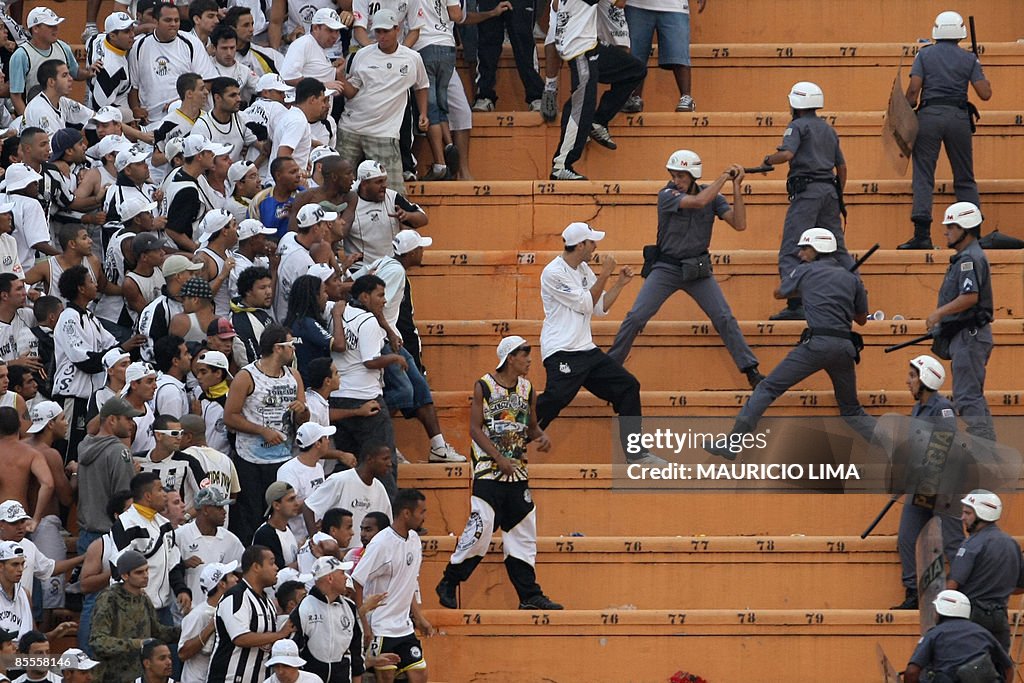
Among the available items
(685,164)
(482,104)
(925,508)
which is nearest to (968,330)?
(925,508)

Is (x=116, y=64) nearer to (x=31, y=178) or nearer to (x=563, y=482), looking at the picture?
(x=31, y=178)

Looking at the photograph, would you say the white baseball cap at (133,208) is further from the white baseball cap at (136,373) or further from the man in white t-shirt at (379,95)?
the man in white t-shirt at (379,95)

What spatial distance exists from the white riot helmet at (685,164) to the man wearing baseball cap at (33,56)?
194 inches

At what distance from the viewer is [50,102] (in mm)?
16625

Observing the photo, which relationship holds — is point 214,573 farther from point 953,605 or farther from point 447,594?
point 953,605

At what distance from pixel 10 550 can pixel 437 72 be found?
736 cm

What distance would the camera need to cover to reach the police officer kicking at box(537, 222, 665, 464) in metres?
15.4

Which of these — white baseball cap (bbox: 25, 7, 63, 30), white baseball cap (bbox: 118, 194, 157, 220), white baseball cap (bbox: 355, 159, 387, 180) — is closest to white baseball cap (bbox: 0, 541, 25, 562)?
white baseball cap (bbox: 118, 194, 157, 220)

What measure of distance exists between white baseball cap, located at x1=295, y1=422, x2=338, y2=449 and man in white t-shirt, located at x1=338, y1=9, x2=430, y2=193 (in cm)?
453

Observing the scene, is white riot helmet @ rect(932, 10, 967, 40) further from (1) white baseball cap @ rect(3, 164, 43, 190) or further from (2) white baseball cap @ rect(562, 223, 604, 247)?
(1) white baseball cap @ rect(3, 164, 43, 190)

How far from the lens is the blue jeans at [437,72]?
18.5 meters

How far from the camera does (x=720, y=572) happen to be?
15102 millimetres

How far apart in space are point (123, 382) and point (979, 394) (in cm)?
603

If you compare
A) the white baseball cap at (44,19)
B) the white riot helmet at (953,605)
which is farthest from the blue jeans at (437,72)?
the white riot helmet at (953,605)
